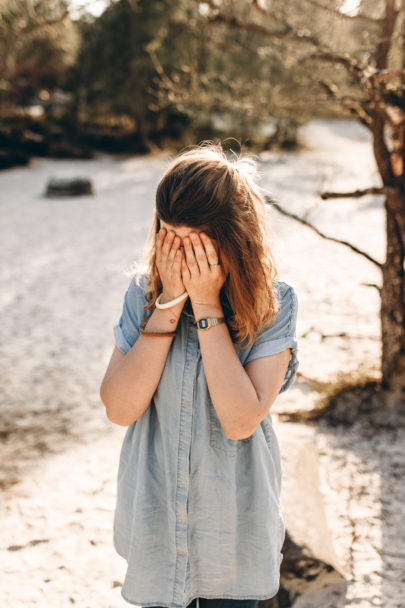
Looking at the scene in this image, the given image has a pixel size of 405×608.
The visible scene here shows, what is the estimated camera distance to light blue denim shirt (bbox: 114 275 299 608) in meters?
1.35

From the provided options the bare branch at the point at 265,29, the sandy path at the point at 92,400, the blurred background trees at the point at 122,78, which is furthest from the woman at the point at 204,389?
the blurred background trees at the point at 122,78

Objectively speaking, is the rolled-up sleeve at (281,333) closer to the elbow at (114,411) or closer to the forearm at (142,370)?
the forearm at (142,370)

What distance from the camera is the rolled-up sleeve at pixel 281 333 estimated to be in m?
1.35

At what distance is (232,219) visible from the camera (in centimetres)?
127

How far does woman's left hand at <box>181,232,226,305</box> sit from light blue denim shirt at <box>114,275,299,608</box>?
0.13 m

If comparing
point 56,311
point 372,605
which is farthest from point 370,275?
point 372,605

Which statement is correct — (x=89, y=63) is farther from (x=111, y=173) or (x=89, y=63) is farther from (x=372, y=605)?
(x=372, y=605)

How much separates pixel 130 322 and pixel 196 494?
483 millimetres

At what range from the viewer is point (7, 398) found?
3932 mm

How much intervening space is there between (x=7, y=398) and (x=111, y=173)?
11.3 metres

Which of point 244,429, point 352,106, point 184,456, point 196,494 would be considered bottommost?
point 196,494

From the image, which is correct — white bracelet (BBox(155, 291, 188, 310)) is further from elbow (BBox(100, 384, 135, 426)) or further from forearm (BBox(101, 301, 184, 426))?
elbow (BBox(100, 384, 135, 426))

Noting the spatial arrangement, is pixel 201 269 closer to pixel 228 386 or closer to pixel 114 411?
pixel 228 386

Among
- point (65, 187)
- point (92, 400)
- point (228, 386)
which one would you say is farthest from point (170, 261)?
point (65, 187)
